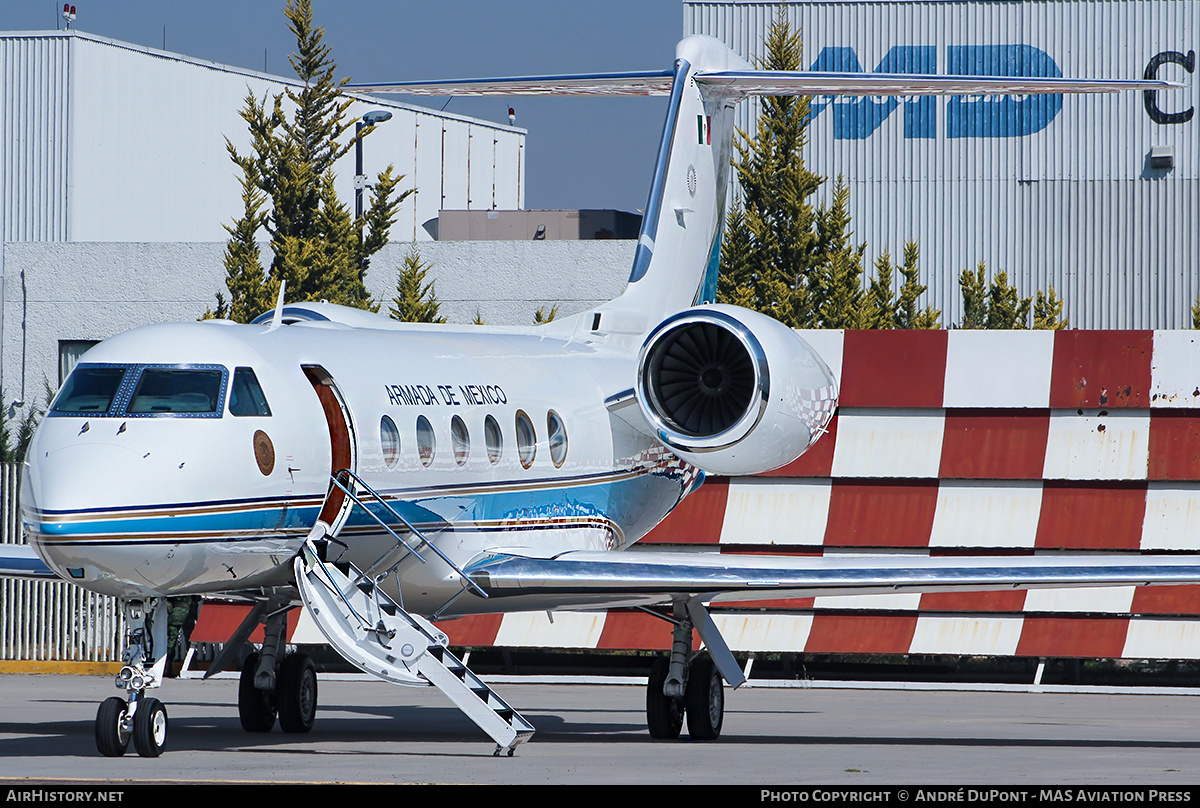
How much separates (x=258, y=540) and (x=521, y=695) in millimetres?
8161

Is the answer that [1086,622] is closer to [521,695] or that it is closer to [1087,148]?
[521,695]

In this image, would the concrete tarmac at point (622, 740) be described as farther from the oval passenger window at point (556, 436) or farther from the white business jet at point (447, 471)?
the oval passenger window at point (556, 436)

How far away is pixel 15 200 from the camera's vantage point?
1797 inches

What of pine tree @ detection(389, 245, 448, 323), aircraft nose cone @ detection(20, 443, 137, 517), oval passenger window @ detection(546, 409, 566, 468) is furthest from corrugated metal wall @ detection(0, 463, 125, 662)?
pine tree @ detection(389, 245, 448, 323)

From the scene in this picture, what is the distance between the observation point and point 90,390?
38.5ft

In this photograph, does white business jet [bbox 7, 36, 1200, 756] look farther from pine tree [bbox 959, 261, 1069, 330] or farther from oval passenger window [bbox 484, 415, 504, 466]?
pine tree [bbox 959, 261, 1069, 330]

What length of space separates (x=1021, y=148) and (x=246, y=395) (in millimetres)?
35145

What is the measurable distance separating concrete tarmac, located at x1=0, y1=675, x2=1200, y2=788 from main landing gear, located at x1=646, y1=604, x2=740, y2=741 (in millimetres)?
217

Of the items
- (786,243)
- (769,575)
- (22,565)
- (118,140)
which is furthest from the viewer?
(118,140)

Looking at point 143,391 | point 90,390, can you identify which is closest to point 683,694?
point 143,391

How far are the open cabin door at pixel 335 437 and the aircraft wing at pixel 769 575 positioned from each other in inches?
63.1

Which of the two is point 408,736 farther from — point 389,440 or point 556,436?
point 389,440

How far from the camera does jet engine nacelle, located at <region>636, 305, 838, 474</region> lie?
14852 millimetres
